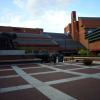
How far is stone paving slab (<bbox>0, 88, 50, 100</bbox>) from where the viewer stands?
814 cm

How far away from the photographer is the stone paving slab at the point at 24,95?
8.14 m

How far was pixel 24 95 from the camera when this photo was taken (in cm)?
859

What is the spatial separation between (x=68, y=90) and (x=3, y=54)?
69.7 feet

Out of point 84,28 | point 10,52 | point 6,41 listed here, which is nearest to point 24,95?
point 10,52

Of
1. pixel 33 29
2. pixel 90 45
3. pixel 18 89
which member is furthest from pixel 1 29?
pixel 18 89

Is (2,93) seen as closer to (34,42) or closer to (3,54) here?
(3,54)

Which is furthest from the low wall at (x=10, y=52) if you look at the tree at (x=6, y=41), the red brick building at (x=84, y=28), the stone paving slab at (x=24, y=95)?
the red brick building at (x=84, y=28)

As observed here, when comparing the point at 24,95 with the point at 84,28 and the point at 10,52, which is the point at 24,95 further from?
the point at 84,28

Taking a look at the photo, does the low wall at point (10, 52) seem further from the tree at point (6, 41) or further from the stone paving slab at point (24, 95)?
the stone paving slab at point (24, 95)

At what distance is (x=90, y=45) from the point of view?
5869 cm

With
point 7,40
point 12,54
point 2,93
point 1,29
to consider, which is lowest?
point 2,93

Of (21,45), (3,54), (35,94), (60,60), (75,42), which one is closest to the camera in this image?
(35,94)

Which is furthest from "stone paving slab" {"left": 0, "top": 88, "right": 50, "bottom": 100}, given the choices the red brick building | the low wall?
the red brick building

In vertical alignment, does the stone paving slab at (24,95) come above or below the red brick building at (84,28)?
below
